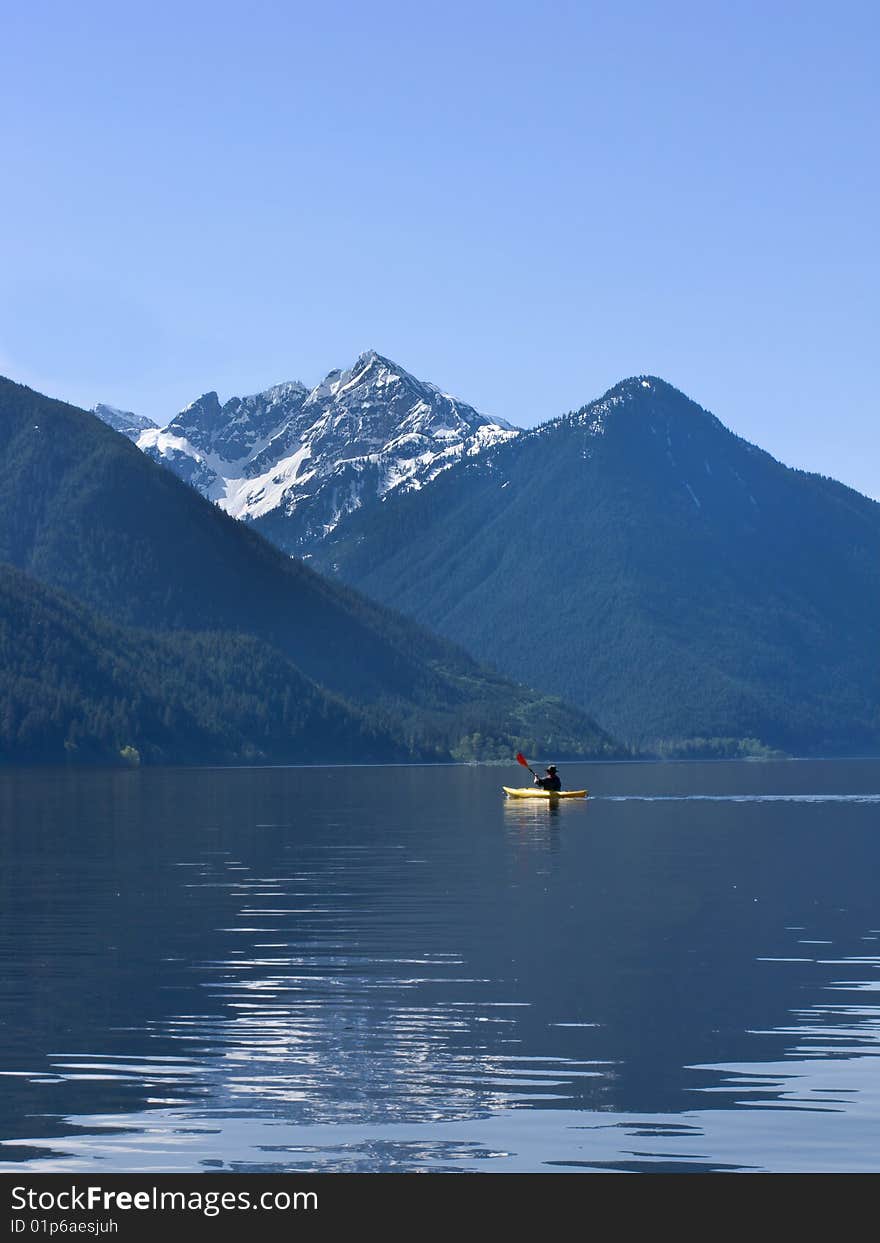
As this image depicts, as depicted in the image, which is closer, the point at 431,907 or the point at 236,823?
the point at 431,907

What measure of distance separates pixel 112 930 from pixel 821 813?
119084mm

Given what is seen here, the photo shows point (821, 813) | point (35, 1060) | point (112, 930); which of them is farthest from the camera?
point (821, 813)

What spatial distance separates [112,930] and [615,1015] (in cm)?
2778

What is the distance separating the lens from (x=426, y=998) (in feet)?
192

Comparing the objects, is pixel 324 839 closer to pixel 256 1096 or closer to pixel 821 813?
pixel 821 813

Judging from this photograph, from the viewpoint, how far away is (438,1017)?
54812 mm

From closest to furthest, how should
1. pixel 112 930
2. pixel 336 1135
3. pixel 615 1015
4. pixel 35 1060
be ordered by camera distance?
pixel 336 1135, pixel 35 1060, pixel 615 1015, pixel 112 930

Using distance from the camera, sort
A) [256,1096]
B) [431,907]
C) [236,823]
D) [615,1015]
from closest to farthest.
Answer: [256,1096] → [615,1015] → [431,907] → [236,823]

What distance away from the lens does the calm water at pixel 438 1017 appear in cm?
3912

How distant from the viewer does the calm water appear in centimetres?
3912

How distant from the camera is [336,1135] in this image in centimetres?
3956
